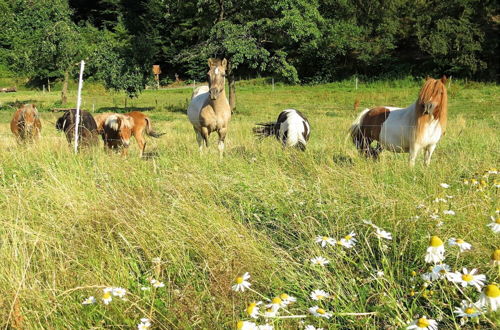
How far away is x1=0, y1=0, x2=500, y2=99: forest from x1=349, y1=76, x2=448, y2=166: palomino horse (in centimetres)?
1401

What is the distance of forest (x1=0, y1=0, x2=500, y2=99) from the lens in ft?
69.3

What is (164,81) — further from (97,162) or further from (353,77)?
(97,162)

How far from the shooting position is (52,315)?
81.6 inches

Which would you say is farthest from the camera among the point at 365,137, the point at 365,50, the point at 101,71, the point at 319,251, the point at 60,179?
the point at 365,50

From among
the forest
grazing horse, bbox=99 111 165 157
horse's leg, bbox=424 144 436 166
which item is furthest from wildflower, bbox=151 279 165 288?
the forest

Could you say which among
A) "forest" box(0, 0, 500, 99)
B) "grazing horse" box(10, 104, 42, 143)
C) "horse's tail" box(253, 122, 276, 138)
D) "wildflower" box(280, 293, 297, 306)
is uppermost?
"forest" box(0, 0, 500, 99)

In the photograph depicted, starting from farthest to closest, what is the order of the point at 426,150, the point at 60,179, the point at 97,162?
the point at 426,150 → the point at 97,162 → the point at 60,179

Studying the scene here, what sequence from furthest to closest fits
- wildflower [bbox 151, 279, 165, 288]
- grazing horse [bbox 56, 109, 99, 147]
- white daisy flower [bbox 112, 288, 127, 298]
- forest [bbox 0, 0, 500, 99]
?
forest [bbox 0, 0, 500, 99], grazing horse [bbox 56, 109, 99, 147], wildflower [bbox 151, 279, 165, 288], white daisy flower [bbox 112, 288, 127, 298]

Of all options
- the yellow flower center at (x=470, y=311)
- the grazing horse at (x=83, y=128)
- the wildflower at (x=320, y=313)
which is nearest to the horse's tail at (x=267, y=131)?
the grazing horse at (x=83, y=128)

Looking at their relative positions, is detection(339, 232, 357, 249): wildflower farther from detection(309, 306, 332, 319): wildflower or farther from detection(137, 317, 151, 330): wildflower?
detection(137, 317, 151, 330): wildflower

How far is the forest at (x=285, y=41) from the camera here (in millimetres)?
Answer: 21125

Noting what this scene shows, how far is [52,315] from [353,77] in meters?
36.6

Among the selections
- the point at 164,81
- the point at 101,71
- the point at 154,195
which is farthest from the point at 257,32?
the point at 164,81

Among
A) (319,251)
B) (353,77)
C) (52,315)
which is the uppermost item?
(353,77)
